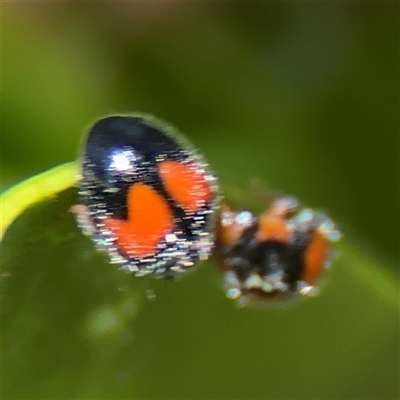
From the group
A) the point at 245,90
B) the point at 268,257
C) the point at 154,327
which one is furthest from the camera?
the point at 245,90

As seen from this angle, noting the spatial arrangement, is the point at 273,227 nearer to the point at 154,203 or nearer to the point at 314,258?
the point at 314,258

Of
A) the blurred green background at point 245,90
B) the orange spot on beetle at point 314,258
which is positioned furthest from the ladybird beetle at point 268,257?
the blurred green background at point 245,90

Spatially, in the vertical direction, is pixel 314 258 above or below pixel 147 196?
below

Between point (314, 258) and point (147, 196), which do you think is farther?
point (314, 258)

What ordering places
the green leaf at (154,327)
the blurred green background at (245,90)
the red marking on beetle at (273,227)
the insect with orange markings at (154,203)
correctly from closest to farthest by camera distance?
the green leaf at (154,327), the insect with orange markings at (154,203), the red marking on beetle at (273,227), the blurred green background at (245,90)

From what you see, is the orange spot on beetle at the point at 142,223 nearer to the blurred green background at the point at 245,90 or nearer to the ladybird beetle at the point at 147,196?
the ladybird beetle at the point at 147,196

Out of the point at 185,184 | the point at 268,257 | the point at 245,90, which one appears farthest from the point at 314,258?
the point at 245,90
